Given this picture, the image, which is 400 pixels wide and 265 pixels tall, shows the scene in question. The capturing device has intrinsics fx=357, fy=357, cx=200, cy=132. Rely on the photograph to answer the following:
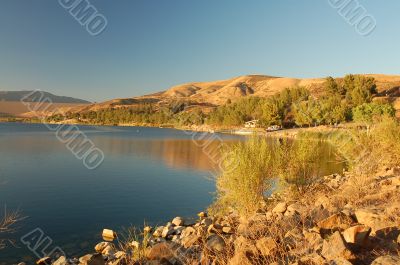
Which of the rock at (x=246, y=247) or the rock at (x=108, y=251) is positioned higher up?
the rock at (x=246, y=247)

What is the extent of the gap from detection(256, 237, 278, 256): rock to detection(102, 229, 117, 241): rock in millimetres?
9284

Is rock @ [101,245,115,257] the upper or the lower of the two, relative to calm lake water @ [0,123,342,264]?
upper

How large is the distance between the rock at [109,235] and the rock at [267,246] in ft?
30.5

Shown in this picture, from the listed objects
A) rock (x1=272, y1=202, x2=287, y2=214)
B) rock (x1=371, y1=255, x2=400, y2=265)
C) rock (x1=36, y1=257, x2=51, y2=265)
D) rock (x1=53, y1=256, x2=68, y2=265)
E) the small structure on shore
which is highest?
rock (x1=371, y1=255, x2=400, y2=265)

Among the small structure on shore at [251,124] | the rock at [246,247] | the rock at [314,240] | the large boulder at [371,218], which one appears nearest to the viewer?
the rock at [314,240]

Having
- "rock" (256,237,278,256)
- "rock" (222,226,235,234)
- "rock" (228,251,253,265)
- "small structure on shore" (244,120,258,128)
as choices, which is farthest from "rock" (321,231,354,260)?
"small structure on shore" (244,120,258,128)

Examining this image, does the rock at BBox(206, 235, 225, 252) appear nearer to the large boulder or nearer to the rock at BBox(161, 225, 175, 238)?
the large boulder

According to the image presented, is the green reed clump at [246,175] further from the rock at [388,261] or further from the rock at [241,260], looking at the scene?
the rock at [388,261]

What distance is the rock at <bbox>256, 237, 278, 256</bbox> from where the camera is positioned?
7156 millimetres

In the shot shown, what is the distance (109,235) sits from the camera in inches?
599

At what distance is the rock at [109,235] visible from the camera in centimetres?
1505

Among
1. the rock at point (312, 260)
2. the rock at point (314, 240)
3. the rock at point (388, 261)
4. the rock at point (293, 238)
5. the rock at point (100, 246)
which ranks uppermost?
the rock at point (388, 261)

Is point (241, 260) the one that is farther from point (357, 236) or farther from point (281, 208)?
point (281, 208)

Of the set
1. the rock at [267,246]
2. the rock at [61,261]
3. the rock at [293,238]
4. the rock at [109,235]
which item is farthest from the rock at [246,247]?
the rock at [109,235]
